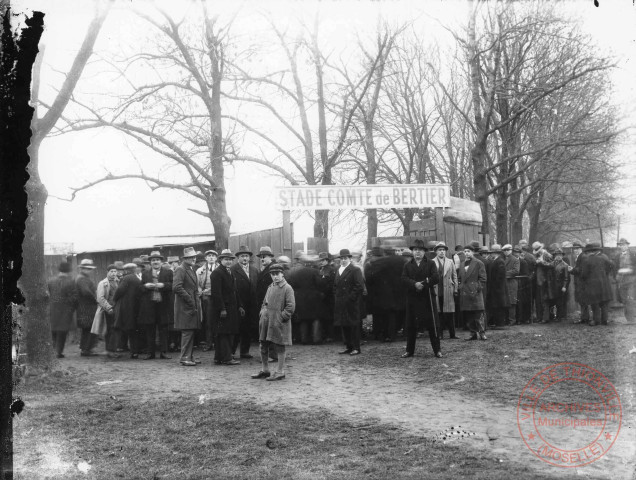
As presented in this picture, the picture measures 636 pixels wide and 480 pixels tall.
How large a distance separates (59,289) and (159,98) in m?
7.65

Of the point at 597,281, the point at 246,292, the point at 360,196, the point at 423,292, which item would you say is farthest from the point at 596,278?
the point at 246,292

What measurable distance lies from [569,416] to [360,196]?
8.37 m

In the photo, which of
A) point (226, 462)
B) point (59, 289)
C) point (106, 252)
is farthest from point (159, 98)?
point (226, 462)

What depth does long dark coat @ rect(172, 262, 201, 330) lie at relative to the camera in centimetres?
1072

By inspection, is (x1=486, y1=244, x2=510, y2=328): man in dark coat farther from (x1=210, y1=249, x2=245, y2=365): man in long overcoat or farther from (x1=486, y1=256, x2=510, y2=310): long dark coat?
(x1=210, y1=249, x2=245, y2=365): man in long overcoat

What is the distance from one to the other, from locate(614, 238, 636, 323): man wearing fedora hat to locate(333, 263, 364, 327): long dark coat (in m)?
6.35

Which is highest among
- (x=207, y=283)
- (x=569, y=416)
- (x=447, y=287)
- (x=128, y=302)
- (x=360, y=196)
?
(x=360, y=196)

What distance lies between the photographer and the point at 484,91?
2089 centimetres

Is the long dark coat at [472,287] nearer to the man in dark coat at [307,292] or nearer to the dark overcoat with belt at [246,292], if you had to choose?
the man in dark coat at [307,292]

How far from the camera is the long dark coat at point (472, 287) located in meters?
12.1

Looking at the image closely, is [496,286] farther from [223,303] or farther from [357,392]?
[357,392]

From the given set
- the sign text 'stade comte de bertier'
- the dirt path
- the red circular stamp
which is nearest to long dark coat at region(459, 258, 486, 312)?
the dirt path

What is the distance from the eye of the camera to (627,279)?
538 inches

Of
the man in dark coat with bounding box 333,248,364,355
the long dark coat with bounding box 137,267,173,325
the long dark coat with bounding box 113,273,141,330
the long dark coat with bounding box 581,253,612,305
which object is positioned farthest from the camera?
the long dark coat with bounding box 581,253,612,305
